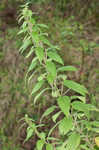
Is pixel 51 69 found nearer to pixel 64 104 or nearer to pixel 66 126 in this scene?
pixel 64 104

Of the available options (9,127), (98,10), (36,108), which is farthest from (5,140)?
(98,10)

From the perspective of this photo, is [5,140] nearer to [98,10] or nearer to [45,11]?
[45,11]

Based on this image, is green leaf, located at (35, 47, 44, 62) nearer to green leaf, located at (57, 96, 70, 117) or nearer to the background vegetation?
green leaf, located at (57, 96, 70, 117)

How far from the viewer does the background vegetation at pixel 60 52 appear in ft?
11.2

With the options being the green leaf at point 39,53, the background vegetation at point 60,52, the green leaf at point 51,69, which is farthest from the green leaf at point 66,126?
the background vegetation at point 60,52

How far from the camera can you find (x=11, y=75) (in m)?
3.73

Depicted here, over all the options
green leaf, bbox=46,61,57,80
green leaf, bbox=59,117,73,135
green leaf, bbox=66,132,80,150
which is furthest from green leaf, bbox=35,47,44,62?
green leaf, bbox=66,132,80,150

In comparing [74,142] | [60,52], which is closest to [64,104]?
[74,142]

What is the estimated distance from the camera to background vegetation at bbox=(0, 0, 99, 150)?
3404mm

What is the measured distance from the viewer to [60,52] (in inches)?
138

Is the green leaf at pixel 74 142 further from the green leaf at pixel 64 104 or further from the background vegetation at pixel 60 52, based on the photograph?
the background vegetation at pixel 60 52

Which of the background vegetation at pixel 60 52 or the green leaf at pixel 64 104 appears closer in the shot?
the green leaf at pixel 64 104

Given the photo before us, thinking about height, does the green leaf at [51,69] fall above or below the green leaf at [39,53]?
below

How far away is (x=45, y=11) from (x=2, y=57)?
912mm
